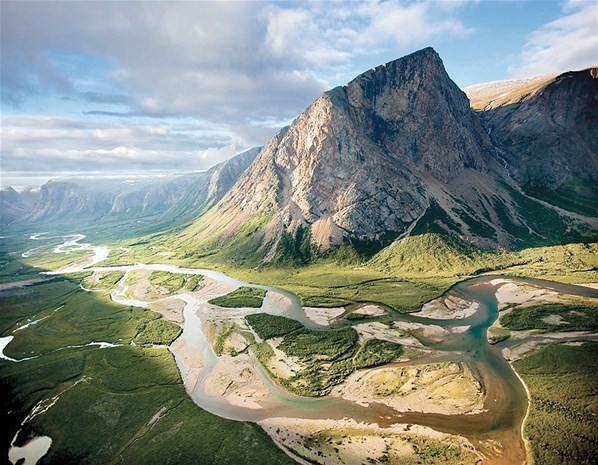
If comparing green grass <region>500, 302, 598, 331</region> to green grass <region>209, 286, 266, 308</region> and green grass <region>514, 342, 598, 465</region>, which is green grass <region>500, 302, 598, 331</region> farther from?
green grass <region>209, 286, 266, 308</region>

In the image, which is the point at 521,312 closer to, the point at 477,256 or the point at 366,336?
the point at 366,336

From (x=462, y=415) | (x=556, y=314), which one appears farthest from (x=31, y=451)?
(x=556, y=314)

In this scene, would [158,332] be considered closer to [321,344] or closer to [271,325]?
[271,325]

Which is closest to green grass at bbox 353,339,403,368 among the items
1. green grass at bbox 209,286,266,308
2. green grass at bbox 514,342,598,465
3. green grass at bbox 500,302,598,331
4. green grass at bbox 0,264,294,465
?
green grass at bbox 514,342,598,465

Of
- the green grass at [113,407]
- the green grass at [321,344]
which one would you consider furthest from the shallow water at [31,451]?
the green grass at [321,344]

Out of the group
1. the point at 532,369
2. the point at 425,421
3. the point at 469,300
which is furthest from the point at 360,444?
the point at 469,300

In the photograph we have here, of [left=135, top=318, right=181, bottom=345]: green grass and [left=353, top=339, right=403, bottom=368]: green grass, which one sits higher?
[left=135, top=318, right=181, bottom=345]: green grass

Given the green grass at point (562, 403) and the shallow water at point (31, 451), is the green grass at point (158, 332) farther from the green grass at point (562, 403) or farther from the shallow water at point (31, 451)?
the green grass at point (562, 403)
